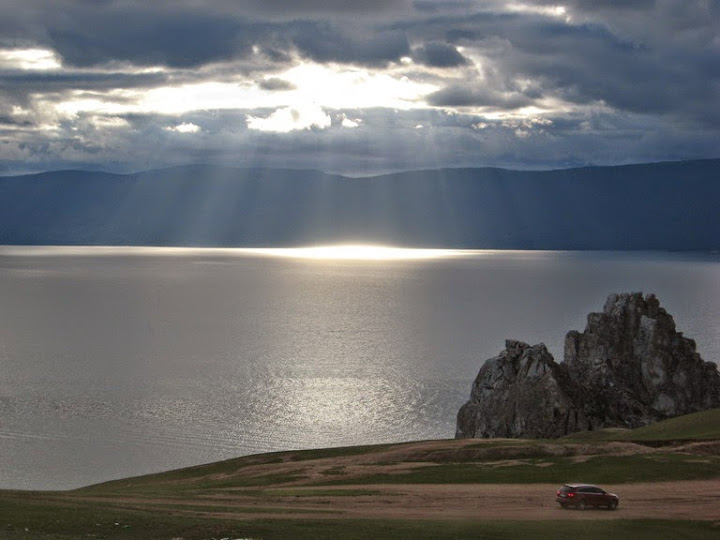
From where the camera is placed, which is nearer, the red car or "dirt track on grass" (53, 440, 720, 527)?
"dirt track on grass" (53, 440, 720, 527)

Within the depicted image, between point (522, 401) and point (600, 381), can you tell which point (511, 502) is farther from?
point (600, 381)

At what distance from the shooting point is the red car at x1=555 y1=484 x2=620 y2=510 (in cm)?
4772

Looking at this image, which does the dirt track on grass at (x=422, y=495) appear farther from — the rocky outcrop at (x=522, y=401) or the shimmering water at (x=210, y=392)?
Result: the shimmering water at (x=210, y=392)

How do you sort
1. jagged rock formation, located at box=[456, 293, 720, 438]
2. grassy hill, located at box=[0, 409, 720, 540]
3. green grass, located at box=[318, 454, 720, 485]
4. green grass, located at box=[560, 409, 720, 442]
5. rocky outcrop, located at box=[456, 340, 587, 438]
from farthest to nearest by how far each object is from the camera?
jagged rock formation, located at box=[456, 293, 720, 438] → rocky outcrop, located at box=[456, 340, 587, 438] → green grass, located at box=[560, 409, 720, 442] → green grass, located at box=[318, 454, 720, 485] → grassy hill, located at box=[0, 409, 720, 540]

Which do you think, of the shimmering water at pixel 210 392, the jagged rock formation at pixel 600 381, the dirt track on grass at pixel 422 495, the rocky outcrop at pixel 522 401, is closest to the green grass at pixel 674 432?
the dirt track on grass at pixel 422 495

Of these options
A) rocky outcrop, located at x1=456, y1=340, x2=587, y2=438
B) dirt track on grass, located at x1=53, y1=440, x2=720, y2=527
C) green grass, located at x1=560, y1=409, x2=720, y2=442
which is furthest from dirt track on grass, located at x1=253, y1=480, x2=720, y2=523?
rocky outcrop, located at x1=456, y1=340, x2=587, y2=438

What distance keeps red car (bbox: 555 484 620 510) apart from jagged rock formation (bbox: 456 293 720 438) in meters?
37.1

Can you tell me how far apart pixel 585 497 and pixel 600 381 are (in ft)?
160

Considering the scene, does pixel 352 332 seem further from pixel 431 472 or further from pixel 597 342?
pixel 431 472

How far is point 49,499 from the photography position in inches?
1889

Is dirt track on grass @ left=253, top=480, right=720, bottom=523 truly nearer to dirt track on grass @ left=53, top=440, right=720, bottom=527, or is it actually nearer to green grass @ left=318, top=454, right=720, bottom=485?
dirt track on grass @ left=53, top=440, right=720, bottom=527

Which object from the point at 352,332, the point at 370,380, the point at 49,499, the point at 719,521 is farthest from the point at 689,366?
the point at 352,332

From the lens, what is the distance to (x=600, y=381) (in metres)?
94.9

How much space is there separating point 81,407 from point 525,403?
172ft
